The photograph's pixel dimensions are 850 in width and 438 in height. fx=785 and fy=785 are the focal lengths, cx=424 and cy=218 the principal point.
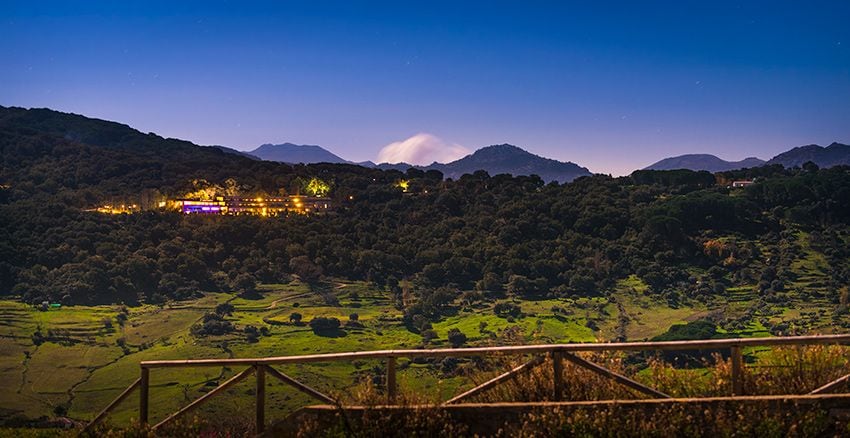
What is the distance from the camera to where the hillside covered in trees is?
3241 inches

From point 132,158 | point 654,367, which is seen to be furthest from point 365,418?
point 132,158

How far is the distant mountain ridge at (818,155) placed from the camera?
4879 inches

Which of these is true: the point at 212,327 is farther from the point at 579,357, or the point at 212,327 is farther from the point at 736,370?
the point at 736,370

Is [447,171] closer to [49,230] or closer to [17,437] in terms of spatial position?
[49,230]

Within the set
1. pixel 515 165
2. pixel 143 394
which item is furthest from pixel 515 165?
pixel 143 394

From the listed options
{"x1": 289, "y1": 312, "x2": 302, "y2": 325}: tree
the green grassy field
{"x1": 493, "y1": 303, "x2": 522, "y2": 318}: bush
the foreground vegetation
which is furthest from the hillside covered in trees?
{"x1": 289, "y1": 312, "x2": 302, "y2": 325}: tree

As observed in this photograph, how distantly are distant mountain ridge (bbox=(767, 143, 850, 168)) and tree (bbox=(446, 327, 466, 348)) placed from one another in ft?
243

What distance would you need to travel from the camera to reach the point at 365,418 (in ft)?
28.2

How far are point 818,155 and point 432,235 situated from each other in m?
71.5

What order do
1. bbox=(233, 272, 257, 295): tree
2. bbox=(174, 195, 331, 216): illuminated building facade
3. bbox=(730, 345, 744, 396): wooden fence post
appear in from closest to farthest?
bbox=(730, 345, 744, 396): wooden fence post → bbox=(233, 272, 257, 295): tree → bbox=(174, 195, 331, 216): illuminated building facade

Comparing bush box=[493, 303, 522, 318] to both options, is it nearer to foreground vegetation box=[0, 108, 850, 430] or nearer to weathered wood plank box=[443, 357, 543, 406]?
foreground vegetation box=[0, 108, 850, 430]

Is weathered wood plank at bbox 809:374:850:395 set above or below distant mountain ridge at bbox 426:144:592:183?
below

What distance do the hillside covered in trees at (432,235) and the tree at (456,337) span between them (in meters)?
7.84

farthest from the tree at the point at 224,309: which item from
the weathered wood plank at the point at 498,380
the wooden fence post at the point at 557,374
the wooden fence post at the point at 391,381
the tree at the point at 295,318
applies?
the wooden fence post at the point at 557,374
